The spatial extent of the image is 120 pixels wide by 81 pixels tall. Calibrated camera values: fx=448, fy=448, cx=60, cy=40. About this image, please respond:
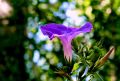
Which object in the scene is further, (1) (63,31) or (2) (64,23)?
(2) (64,23)

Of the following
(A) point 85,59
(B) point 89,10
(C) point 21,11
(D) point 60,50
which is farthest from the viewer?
(C) point 21,11

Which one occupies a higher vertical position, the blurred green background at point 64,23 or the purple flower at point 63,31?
the purple flower at point 63,31

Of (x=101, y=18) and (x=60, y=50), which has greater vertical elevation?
(x=101, y=18)

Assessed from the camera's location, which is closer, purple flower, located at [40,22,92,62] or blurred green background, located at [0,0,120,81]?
purple flower, located at [40,22,92,62]

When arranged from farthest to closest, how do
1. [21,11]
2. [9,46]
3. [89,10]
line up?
[9,46] → [21,11] → [89,10]

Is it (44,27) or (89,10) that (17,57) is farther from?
(44,27)

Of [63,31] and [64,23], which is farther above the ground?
[63,31]

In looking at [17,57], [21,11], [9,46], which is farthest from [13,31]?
[21,11]

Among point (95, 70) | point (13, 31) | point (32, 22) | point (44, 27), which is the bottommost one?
point (13, 31)

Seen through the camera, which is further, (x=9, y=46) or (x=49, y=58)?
(x=9, y=46)

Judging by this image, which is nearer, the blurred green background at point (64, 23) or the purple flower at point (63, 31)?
the purple flower at point (63, 31)

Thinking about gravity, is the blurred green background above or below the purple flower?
below
